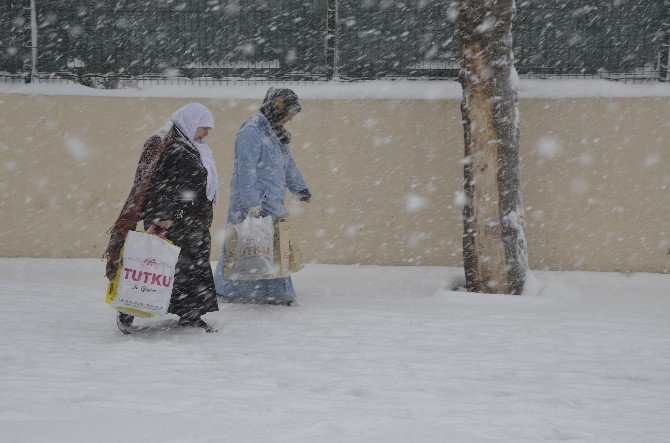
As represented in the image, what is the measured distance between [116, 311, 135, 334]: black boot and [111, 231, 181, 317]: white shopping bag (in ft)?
0.93

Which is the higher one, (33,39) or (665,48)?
(33,39)

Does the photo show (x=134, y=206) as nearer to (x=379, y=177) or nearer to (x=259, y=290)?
(x=259, y=290)

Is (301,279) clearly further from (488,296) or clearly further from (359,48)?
(359,48)

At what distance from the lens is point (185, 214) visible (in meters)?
5.14

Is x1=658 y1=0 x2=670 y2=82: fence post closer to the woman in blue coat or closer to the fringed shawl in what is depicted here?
the woman in blue coat

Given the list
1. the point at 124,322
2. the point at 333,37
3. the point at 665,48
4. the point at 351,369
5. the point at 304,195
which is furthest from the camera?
the point at 333,37

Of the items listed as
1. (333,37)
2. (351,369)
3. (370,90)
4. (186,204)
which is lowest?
(351,369)

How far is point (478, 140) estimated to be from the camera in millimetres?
6488

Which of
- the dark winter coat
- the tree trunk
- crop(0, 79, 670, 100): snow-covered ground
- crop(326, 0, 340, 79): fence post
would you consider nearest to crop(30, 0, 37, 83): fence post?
crop(0, 79, 670, 100): snow-covered ground

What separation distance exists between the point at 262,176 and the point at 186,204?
3.32 feet

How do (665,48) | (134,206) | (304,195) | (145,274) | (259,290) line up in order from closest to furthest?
(145,274) → (134,206) → (259,290) → (304,195) → (665,48)

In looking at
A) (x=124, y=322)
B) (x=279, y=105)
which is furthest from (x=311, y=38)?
(x=124, y=322)

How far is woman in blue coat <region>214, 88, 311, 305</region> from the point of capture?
A: 5.84 m

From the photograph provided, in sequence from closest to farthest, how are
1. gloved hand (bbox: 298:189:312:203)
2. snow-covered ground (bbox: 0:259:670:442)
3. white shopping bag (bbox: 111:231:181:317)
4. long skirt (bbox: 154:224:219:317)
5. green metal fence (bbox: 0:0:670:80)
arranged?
snow-covered ground (bbox: 0:259:670:442) < white shopping bag (bbox: 111:231:181:317) < long skirt (bbox: 154:224:219:317) < gloved hand (bbox: 298:189:312:203) < green metal fence (bbox: 0:0:670:80)
